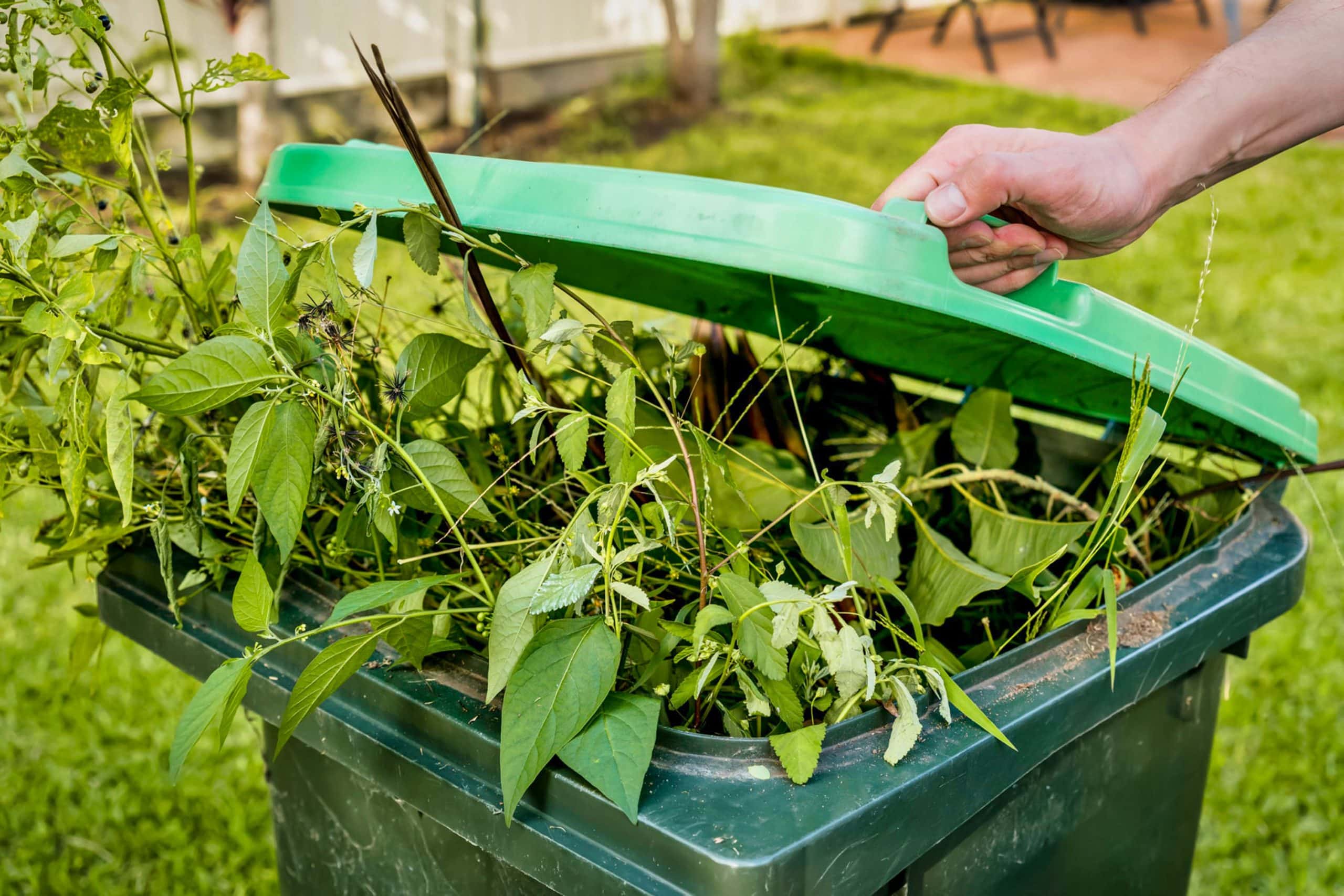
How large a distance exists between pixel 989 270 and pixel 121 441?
84 centimetres

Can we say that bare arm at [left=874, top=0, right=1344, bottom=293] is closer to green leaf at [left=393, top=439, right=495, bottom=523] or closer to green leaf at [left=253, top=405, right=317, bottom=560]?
green leaf at [left=393, top=439, right=495, bottom=523]

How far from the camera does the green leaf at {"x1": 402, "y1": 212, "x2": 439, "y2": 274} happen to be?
109 centimetres

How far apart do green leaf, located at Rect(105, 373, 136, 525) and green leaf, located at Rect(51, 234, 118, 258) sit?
0.13 meters

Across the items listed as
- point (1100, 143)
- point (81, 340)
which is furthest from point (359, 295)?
point (1100, 143)

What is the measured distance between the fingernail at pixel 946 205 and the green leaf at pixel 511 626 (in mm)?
479

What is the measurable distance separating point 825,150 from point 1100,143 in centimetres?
699

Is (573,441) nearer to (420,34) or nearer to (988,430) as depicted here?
(988,430)

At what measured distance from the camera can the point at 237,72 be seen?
3.90 ft

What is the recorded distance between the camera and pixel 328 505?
4.26 ft

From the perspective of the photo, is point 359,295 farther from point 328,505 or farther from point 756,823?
point 756,823

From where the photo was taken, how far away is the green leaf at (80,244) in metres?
1.08

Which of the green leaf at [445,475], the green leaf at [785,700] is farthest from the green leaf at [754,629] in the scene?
the green leaf at [445,475]

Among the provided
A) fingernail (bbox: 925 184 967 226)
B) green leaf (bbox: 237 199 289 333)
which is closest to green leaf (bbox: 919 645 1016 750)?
fingernail (bbox: 925 184 967 226)

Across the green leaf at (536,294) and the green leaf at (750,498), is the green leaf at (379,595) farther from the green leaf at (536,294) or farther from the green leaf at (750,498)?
the green leaf at (750,498)
